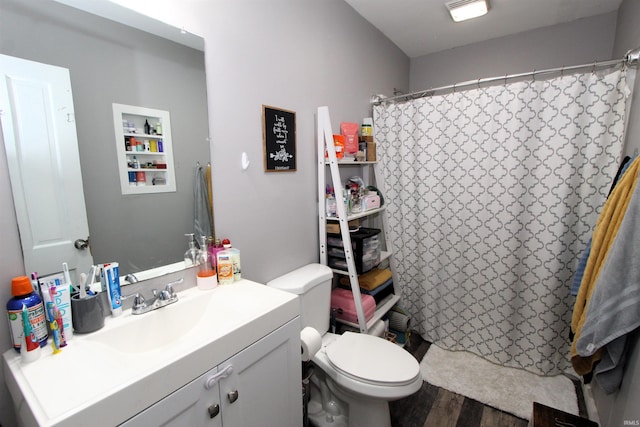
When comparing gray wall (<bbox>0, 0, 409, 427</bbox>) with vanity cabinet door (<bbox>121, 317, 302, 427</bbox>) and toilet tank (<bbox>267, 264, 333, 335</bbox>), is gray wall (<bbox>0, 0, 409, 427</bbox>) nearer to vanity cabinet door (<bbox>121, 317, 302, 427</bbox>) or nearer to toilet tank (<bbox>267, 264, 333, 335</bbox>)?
toilet tank (<bbox>267, 264, 333, 335</bbox>)

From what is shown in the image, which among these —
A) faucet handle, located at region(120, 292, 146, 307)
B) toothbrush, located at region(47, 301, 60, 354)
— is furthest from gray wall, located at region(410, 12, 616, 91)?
toothbrush, located at region(47, 301, 60, 354)

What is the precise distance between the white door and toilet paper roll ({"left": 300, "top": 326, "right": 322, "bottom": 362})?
2.92ft

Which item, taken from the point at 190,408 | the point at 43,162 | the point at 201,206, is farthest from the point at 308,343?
the point at 43,162

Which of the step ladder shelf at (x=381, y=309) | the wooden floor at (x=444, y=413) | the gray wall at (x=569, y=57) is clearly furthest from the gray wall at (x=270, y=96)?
the gray wall at (x=569, y=57)

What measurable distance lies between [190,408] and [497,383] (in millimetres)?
1951

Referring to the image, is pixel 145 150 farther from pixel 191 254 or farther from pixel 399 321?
pixel 399 321

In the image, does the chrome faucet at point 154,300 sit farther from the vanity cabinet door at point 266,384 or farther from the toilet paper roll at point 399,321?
the toilet paper roll at point 399,321

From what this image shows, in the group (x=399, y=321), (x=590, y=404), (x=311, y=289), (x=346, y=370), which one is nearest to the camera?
(x=346, y=370)

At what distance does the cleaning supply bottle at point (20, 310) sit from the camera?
0.79 meters

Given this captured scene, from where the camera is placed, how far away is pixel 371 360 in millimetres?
1457

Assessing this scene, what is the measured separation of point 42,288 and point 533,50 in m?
3.40

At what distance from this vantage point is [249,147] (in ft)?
4.74

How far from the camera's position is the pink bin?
189cm

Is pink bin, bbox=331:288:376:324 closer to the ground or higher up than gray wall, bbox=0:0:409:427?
closer to the ground
